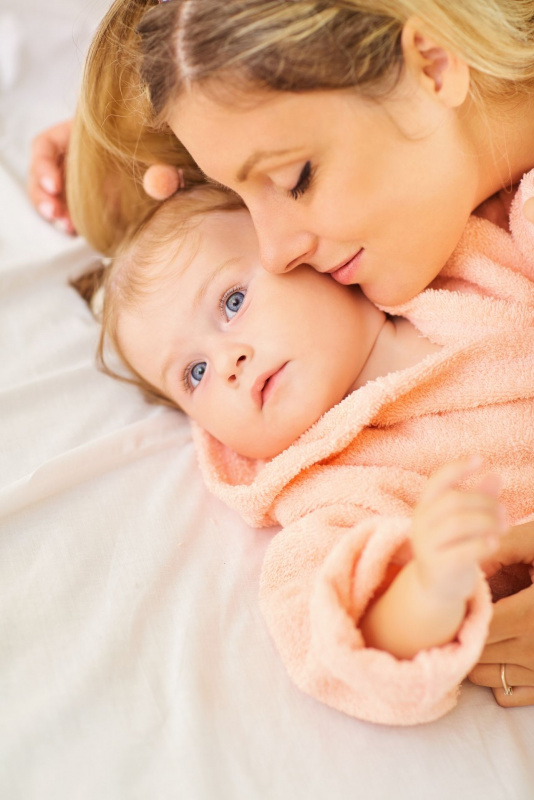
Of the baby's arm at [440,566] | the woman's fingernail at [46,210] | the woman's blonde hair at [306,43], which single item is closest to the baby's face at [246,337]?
the woman's blonde hair at [306,43]

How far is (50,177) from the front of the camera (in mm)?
1562

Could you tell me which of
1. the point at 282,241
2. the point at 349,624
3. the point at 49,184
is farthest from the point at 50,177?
the point at 349,624

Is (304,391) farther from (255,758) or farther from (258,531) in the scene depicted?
(255,758)

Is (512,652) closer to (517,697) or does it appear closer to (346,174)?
(517,697)

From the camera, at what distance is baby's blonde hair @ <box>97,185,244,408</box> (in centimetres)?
118

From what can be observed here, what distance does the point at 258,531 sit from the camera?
1.10 metres

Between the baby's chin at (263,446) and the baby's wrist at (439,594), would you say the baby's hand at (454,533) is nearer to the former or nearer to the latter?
the baby's wrist at (439,594)

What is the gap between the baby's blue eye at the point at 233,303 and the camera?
113 cm

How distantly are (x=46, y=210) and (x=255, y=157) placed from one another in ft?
2.58

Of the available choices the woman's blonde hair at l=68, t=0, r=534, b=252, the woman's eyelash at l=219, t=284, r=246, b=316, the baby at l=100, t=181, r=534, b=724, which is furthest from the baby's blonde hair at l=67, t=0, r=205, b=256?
the woman's eyelash at l=219, t=284, r=246, b=316

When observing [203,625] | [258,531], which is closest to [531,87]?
[258,531]

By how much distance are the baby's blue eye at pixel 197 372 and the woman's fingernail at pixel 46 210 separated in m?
0.59

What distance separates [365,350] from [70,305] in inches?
23.7

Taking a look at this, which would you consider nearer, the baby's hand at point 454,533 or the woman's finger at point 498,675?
the baby's hand at point 454,533
